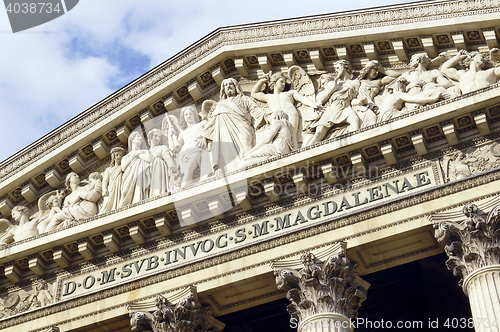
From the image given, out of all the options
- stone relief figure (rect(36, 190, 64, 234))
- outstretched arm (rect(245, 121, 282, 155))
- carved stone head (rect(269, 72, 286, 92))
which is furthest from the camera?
stone relief figure (rect(36, 190, 64, 234))

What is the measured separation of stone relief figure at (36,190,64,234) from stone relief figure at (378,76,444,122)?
7667 mm

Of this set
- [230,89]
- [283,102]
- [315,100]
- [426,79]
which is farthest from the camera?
[230,89]

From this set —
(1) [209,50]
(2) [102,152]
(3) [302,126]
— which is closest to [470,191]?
(3) [302,126]

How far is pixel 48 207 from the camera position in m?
18.8

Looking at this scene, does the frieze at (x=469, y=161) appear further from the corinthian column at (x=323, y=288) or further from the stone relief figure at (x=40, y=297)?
the stone relief figure at (x=40, y=297)

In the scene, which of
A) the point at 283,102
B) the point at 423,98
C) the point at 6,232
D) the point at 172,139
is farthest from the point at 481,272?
the point at 6,232

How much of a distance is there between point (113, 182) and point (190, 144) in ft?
6.52

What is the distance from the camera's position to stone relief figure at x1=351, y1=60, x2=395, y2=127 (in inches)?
631

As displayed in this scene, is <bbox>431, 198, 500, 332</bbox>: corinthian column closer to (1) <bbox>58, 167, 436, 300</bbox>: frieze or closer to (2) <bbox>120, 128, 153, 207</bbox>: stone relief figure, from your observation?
(1) <bbox>58, 167, 436, 300</bbox>: frieze

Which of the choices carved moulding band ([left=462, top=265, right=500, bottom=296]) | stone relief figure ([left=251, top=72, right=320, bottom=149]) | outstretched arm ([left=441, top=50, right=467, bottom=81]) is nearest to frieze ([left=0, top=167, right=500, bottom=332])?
carved moulding band ([left=462, top=265, right=500, bottom=296])

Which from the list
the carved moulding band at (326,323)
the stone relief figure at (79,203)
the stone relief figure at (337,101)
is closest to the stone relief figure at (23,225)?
the stone relief figure at (79,203)

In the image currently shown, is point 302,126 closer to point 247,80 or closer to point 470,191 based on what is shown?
point 247,80

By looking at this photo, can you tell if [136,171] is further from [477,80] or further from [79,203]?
[477,80]

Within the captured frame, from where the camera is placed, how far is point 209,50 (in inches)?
731
